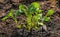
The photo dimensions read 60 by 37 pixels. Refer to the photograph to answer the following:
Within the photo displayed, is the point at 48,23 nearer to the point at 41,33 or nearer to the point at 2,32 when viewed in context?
the point at 41,33

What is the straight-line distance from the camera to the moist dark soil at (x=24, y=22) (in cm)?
284

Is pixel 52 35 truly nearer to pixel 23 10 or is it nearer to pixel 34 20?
pixel 34 20

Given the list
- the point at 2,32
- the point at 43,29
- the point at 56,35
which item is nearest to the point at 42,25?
the point at 43,29

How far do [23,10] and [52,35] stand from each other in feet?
1.72

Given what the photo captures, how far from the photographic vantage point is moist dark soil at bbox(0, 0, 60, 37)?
9.32 feet

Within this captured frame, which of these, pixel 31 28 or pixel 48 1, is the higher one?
pixel 48 1

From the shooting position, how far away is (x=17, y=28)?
2926 mm

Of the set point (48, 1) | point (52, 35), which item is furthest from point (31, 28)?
point (48, 1)

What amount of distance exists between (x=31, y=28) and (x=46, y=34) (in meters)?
0.22

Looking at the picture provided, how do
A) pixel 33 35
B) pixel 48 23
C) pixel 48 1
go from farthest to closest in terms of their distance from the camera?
pixel 48 1 < pixel 48 23 < pixel 33 35

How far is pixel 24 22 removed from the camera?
3018 millimetres

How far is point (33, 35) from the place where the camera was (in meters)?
2.81

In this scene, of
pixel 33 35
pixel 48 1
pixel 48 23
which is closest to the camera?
pixel 33 35

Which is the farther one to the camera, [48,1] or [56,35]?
[48,1]
